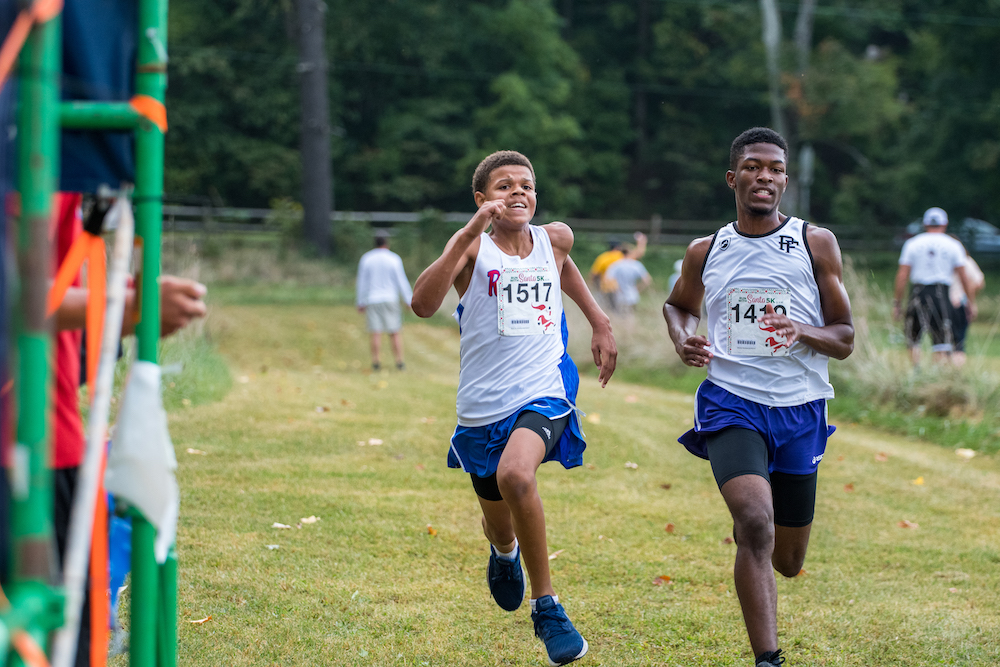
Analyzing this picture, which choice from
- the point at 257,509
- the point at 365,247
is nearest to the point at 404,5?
the point at 365,247

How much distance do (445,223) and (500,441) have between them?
28017 mm

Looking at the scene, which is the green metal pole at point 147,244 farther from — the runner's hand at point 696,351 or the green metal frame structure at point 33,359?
the runner's hand at point 696,351

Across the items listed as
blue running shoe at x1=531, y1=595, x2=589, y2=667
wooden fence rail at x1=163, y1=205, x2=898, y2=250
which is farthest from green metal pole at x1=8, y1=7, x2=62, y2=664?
wooden fence rail at x1=163, y1=205, x2=898, y2=250

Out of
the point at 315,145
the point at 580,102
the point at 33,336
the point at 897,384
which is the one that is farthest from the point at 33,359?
the point at 580,102

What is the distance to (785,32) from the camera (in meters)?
43.5

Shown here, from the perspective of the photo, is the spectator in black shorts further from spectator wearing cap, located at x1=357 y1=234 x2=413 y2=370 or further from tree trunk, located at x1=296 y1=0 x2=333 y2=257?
tree trunk, located at x1=296 y1=0 x2=333 y2=257

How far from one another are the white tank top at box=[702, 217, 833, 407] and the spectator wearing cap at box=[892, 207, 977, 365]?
837 cm

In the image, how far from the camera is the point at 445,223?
106 feet

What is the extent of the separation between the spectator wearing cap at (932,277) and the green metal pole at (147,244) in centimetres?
1116

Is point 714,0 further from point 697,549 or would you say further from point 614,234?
point 697,549

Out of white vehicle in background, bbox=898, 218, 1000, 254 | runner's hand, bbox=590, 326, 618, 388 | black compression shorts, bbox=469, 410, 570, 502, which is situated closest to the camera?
black compression shorts, bbox=469, 410, 570, 502

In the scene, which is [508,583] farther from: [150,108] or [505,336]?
[150,108]

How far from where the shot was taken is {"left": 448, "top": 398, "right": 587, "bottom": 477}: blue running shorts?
14.7ft

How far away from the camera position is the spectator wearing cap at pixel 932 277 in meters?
12.3
